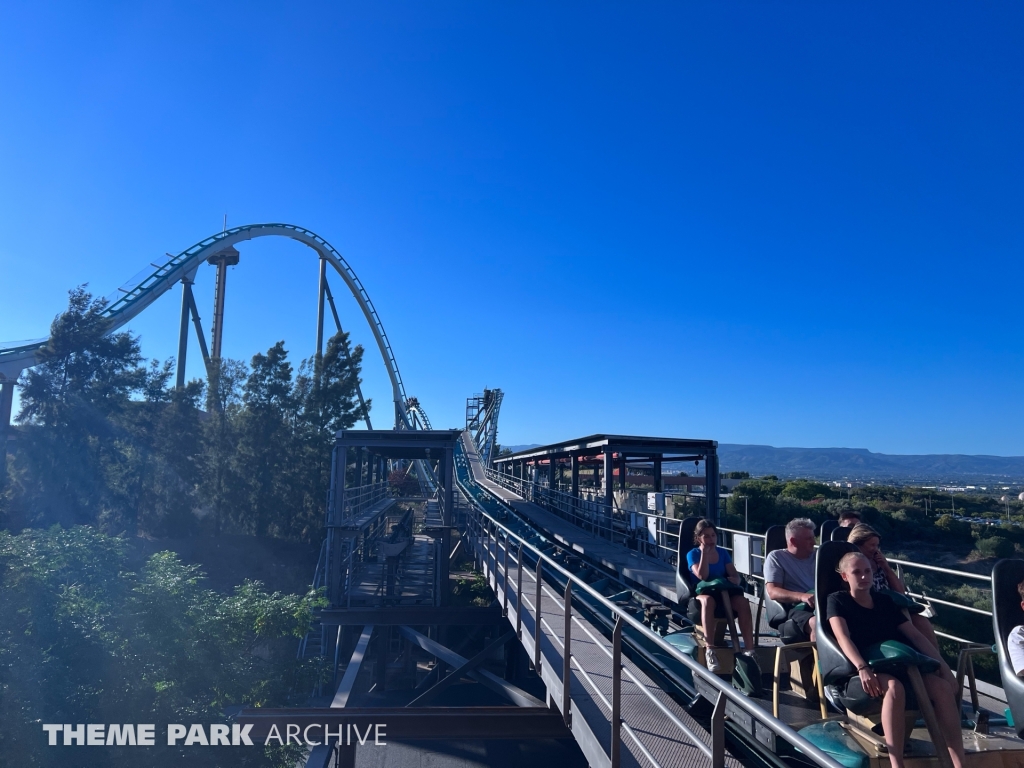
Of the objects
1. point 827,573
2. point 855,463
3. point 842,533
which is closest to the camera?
point 827,573

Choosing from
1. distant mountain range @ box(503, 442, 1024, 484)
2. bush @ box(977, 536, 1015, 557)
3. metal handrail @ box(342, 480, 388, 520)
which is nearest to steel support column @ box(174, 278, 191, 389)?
metal handrail @ box(342, 480, 388, 520)

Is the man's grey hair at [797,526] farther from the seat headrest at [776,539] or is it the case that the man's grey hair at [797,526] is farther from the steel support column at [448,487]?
the steel support column at [448,487]

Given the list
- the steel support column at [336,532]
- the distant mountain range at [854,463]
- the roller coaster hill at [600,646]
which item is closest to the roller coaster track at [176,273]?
the roller coaster hill at [600,646]

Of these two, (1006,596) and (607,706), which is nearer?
(1006,596)

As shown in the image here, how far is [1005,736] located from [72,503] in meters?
28.5

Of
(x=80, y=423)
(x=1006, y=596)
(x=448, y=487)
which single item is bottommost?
(x=448, y=487)

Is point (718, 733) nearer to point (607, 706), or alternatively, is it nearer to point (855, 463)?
point (607, 706)

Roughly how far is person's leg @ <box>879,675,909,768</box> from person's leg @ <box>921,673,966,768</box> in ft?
0.43

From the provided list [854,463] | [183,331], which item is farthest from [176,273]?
[854,463]

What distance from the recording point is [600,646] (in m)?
4.69

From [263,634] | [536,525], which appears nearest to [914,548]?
[536,525]

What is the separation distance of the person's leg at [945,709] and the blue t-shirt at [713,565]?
1.79m

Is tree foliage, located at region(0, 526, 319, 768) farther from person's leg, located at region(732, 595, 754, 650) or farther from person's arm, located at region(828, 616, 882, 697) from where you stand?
person's arm, located at region(828, 616, 882, 697)

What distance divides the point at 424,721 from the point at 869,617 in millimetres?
4711
